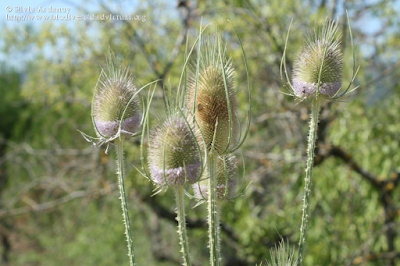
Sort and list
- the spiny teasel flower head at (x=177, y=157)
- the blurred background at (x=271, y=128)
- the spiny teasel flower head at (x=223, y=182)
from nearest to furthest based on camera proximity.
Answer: the spiny teasel flower head at (x=177, y=157)
the spiny teasel flower head at (x=223, y=182)
the blurred background at (x=271, y=128)

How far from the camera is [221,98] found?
0.88 m

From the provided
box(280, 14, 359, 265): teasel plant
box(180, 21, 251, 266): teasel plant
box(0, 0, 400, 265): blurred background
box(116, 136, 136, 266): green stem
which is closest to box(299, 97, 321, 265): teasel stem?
box(280, 14, 359, 265): teasel plant

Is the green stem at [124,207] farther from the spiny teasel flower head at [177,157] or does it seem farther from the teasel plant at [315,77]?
the teasel plant at [315,77]

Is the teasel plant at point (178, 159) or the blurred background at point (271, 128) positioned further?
the blurred background at point (271, 128)

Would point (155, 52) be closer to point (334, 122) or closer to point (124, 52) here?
point (124, 52)

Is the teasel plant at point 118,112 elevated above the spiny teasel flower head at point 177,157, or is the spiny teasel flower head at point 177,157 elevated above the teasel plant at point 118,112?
the teasel plant at point 118,112

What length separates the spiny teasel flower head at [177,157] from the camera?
0.85 m

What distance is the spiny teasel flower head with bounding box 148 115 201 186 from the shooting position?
0.85 meters

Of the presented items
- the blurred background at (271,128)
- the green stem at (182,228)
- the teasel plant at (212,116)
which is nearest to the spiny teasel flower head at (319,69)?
the teasel plant at (212,116)

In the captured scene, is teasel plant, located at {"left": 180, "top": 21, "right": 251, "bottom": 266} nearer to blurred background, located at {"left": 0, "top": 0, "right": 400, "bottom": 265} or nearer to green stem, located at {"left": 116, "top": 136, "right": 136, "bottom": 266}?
green stem, located at {"left": 116, "top": 136, "right": 136, "bottom": 266}

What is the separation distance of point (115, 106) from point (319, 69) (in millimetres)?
333

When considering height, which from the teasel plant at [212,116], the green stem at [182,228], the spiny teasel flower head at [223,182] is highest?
the teasel plant at [212,116]

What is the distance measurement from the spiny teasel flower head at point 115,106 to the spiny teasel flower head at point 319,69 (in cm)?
27

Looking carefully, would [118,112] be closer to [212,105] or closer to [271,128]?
[212,105]
